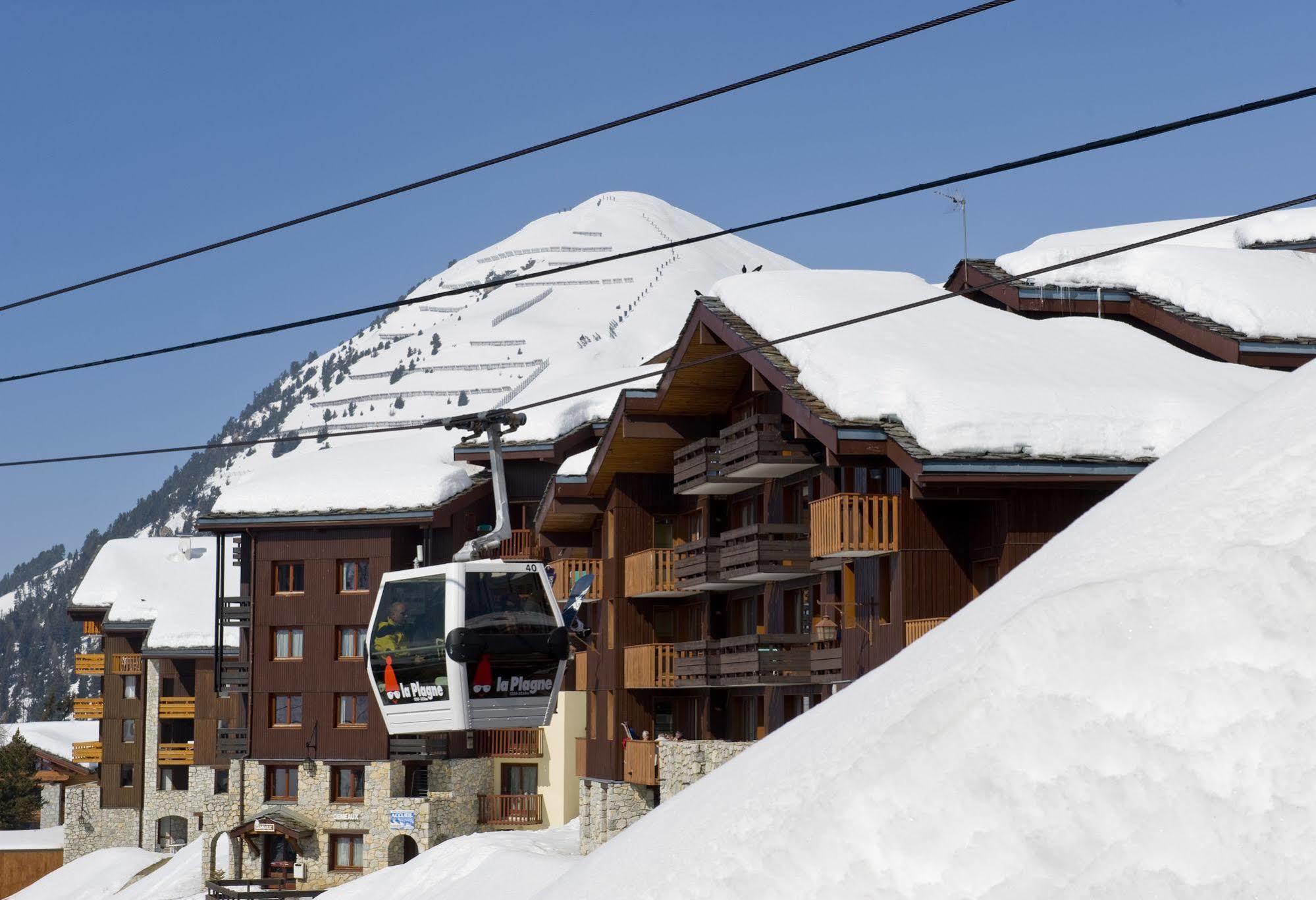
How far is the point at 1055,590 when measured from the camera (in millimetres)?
6023

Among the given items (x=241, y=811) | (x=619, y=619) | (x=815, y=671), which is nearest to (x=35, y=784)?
(x=241, y=811)

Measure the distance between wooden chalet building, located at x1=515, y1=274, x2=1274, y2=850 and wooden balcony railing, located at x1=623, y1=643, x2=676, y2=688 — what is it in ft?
0.14

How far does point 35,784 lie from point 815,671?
71.9 metres

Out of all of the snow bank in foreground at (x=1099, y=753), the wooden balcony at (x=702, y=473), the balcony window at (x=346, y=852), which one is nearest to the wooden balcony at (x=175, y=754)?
the balcony window at (x=346, y=852)

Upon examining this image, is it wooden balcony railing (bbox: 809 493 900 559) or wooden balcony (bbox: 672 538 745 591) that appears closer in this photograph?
wooden balcony railing (bbox: 809 493 900 559)

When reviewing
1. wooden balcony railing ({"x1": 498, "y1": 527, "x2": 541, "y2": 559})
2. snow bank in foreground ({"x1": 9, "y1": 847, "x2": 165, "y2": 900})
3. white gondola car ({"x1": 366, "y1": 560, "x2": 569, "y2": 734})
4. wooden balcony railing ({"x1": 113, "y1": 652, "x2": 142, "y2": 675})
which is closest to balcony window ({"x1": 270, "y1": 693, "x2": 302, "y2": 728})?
wooden balcony railing ({"x1": 498, "y1": 527, "x2": 541, "y2": 559})

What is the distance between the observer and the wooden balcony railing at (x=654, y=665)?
34719mm

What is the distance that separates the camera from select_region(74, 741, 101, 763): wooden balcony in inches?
2820

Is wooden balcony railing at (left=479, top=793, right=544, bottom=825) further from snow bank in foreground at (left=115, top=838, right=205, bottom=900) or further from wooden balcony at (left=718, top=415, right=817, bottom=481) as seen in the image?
wooden balcony at (left=718, top=415, right=817, bottom=481)

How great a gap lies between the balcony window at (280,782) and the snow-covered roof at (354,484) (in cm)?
781

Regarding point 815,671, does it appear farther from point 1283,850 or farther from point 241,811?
point 241,811

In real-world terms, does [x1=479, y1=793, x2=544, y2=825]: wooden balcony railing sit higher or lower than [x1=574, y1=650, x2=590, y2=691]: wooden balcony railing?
lower

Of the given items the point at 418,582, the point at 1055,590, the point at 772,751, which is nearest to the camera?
the point at 1055,590

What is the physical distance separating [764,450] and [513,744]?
76.6 ft
